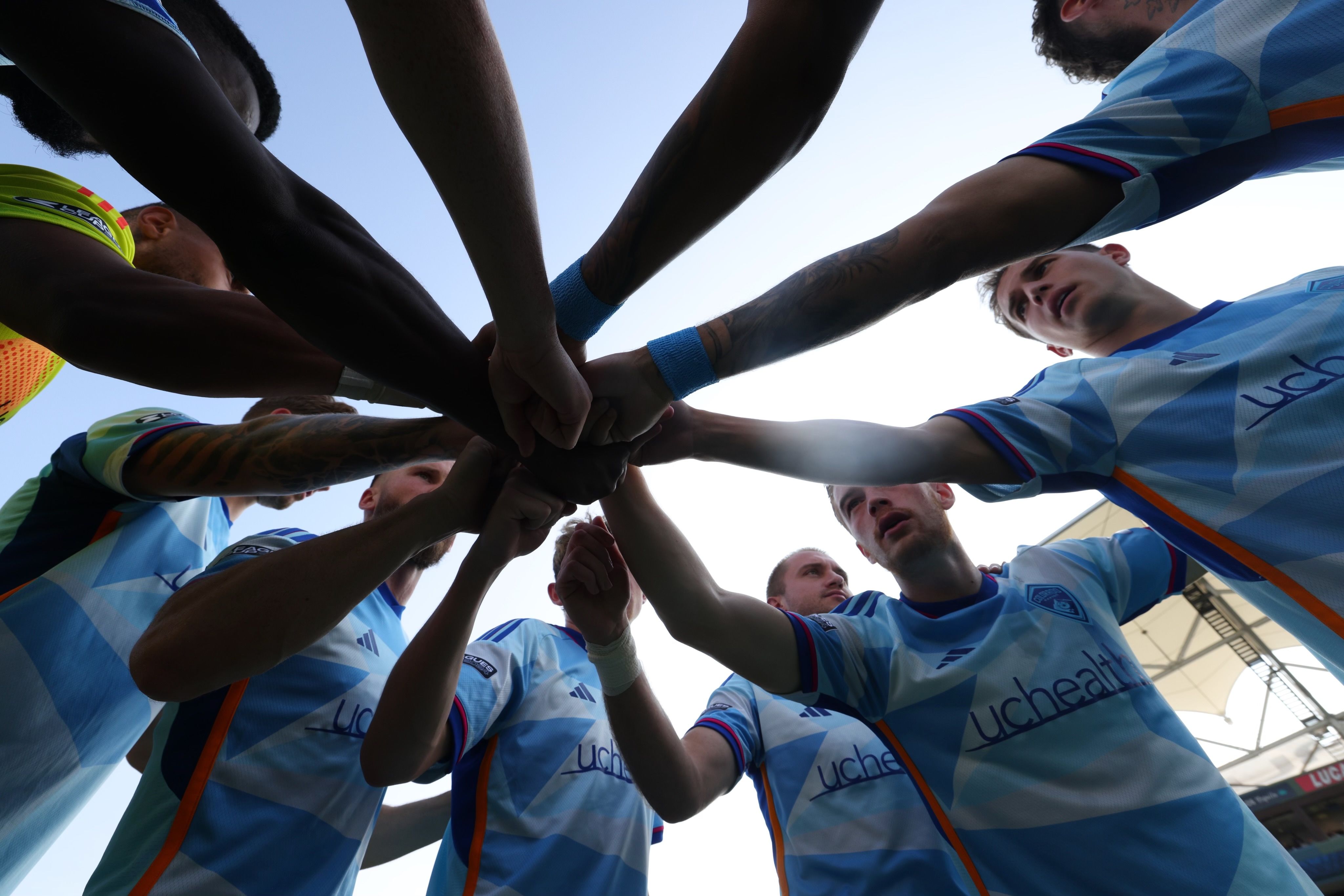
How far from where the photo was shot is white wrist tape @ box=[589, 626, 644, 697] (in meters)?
2.14

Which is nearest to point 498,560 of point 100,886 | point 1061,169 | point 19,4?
point 100,886

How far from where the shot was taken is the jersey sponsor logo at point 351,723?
6.19 feet

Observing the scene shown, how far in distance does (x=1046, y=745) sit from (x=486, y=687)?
1819mm

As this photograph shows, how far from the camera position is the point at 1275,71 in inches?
54.7

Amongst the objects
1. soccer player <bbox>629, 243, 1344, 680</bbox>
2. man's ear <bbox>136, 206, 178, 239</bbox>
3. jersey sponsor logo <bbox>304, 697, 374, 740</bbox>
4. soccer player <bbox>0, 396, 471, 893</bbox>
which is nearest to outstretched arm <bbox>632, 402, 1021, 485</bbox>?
soccer player <bbox>629, 243, 1344, 680</bbox>

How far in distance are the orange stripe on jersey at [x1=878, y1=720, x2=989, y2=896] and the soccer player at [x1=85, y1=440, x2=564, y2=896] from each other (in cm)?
133

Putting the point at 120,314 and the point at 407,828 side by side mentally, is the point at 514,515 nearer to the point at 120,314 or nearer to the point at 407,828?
the point at 120,314

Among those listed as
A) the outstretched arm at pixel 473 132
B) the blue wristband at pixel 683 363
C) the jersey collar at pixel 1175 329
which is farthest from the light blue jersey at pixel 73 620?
the jersey collar at pixel 1175 329

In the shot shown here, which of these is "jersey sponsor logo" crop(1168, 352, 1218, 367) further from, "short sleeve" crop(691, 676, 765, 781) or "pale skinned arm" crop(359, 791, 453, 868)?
"pale skinned arm" crop(359, 791, 453, 868)

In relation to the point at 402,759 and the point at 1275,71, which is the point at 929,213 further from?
the point at 402,759

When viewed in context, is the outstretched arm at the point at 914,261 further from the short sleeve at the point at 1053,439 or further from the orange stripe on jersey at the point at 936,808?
the orange stripe on jersey at the point at 936,808

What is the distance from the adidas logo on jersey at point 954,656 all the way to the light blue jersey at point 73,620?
2431 mm

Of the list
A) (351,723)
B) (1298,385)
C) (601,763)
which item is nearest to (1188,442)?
(1298,385)

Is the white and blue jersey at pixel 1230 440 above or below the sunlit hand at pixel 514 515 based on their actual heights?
below
